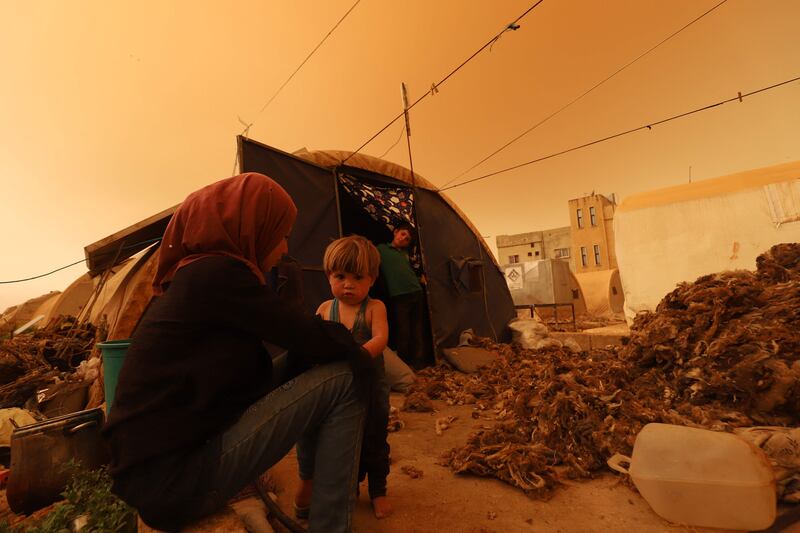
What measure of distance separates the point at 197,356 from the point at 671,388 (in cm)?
317

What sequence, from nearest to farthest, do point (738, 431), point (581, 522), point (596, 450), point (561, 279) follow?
1. point (581, 522)
2. point (738, 431)
3. point (596, 450)
4. point (561, 279)

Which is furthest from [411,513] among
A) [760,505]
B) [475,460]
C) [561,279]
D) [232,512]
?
[561,279]

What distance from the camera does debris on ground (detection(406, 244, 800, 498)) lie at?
2.25 m

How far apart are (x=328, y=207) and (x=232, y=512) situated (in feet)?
12.7

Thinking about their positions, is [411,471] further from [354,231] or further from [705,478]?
[354,231]

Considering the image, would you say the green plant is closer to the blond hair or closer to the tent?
the blond hair

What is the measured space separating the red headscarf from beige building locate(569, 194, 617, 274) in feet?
82.8

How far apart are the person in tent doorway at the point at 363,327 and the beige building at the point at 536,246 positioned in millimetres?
25923

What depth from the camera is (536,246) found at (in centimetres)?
2775

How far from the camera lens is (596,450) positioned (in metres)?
2.23

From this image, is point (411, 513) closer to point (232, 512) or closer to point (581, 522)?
Result: point (581, 522)

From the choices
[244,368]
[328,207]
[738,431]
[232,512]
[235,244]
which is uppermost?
[328,207]

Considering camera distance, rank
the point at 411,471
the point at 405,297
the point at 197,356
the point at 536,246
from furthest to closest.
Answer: the point at 536,246, the point at 405,297, the point at 411,471, the point at 197,356

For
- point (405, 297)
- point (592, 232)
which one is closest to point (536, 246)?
point (592, 232)
